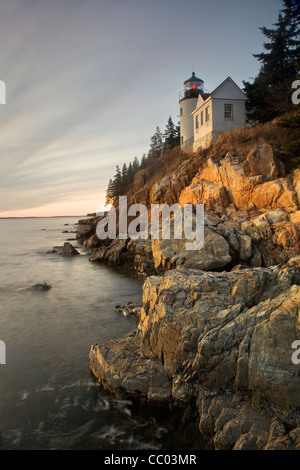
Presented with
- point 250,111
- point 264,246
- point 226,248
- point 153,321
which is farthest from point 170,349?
point 250,111

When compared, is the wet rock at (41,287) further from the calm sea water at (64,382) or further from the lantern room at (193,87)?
the lantern room at (193,87)

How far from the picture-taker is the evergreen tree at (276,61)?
88.3 feet

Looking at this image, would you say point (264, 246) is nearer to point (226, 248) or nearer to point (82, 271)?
point (226, 248)

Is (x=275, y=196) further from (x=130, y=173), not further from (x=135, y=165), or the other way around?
(x=135, y=165)

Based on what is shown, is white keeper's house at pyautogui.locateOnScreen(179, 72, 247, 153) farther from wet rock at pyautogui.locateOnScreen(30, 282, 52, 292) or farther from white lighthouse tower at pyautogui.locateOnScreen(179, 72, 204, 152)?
wet rock at pyautogui.locateOnScreen(30, 282, 52, 292)

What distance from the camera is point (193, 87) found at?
118ft

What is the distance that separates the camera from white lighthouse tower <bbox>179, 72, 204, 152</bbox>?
34350 mm

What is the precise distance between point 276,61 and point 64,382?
32.9 m

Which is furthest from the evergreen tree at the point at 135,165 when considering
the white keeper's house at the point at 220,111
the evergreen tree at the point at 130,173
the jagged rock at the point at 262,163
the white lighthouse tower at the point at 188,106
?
the jagged rock at the point at 262,163

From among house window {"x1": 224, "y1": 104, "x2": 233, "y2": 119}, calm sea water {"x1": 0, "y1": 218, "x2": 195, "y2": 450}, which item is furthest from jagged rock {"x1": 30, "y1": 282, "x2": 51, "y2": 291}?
house window {"x1": 224, "y1": 104, "x2": 233, "y2": 119}

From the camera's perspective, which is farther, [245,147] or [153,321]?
[245,147]

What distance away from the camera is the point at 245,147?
22.8m

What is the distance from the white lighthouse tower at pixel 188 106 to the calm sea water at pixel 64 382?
925 inches
